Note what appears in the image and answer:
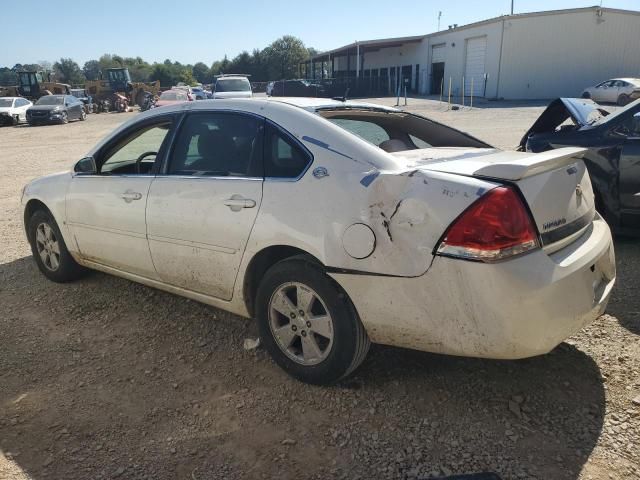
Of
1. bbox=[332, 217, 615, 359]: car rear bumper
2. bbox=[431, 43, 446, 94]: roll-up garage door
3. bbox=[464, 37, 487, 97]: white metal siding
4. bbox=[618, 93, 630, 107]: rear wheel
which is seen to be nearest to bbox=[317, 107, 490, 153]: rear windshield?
bbox=[332, 217, 615, 359]: car rear bumper

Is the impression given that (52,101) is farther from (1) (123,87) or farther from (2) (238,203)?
(2) (238,203)

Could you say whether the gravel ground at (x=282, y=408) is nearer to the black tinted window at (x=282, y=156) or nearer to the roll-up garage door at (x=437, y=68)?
the black tinted window at (x=282, y=156)

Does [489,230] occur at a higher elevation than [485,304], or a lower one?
higher

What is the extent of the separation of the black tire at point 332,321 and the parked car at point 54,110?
97.5ft

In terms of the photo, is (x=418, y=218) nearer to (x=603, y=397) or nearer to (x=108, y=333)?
(x=603, y=397)

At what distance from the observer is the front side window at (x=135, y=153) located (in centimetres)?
387

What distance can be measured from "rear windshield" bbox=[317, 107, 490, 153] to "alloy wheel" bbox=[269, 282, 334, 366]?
125 centimetres

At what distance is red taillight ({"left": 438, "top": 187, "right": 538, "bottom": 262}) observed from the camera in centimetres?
234

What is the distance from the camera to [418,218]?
246 cm

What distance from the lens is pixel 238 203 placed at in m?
3.07

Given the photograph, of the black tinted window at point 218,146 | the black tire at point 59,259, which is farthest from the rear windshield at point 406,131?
the black tire at point 59,259

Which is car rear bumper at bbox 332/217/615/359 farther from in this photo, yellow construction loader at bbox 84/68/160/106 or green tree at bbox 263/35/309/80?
green tree at bbox 263/35/309/80

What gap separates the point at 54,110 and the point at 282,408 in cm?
3010

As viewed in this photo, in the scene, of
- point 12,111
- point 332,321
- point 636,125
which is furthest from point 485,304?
point 12,111
